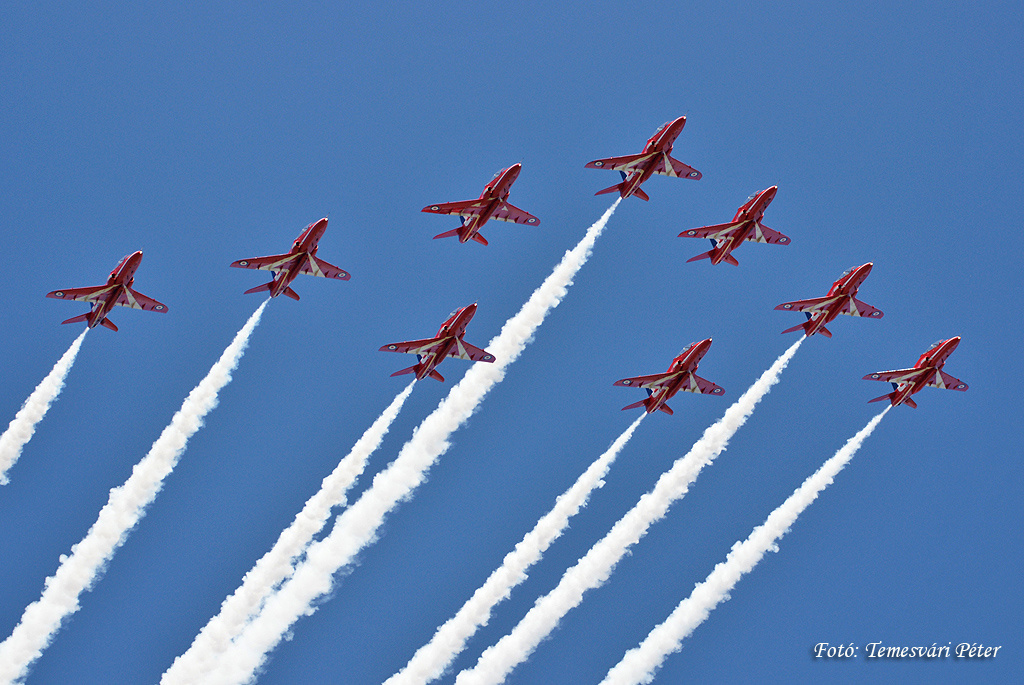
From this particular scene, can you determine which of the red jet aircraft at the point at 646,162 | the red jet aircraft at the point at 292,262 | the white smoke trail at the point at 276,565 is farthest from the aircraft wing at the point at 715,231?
the red jet aircraft at the point at 292,262

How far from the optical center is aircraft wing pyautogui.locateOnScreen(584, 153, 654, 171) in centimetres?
6581

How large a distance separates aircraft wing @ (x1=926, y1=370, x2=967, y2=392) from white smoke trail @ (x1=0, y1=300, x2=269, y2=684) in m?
40.7

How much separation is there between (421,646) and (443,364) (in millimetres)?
15993

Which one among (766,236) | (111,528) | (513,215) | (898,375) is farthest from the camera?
(766,236)

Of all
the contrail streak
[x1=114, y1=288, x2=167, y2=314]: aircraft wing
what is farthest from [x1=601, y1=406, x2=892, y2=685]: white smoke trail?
[x1=114, y1=288, x2=167, y2=314]: aircraft wing

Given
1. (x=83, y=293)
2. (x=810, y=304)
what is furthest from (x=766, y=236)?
(x=83, y=293)

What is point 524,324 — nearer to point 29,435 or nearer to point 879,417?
point 879,417

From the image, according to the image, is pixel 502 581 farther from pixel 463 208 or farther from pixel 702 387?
pixel 463 208

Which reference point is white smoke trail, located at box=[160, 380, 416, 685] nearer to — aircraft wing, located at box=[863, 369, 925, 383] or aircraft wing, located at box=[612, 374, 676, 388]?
aircraft wing, located at box=[612, 374, 676, 388]

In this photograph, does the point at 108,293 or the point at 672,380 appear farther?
the point at 672,380

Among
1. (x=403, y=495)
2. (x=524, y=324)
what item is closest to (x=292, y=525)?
(x=403, y=495)

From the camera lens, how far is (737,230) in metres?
67.7

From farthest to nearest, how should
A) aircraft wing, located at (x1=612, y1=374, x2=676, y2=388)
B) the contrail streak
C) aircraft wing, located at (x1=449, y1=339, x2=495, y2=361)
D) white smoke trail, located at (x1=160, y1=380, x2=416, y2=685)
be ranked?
aircraft wing, located at (x1=612, y1=374, x2=676, y2=388)
aircraft wing, located at (x1=449, y1=339, x2=495, y2=361)
the contrail streak
white smoke trail, located at (x1=160, y1=380, x2=416, y2=685)

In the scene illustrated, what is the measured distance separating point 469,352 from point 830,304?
2181 centimetres
